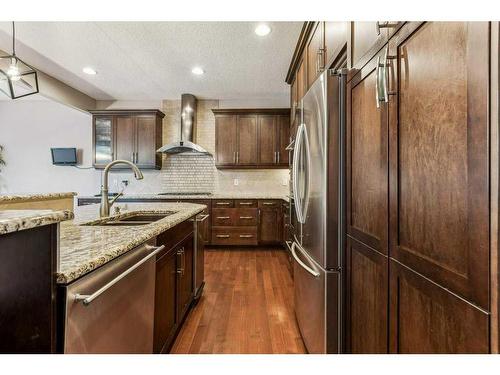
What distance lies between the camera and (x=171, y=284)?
1.57 meters

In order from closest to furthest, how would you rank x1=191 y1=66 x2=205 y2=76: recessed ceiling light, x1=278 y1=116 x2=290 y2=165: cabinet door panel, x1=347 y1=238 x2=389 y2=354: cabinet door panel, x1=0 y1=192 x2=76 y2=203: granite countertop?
x1=347 y1=238 x2=389 y2=354: cabinet door panel, x1=0 y1=192 x2=76 y2=203: granite countertop, x1=191 y1=66 x2=205 y2=76: recessed ceiling light, x1=278 y1=116 x2=290 y2=165: cabinet door panel

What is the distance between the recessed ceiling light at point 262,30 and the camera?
8.32ft

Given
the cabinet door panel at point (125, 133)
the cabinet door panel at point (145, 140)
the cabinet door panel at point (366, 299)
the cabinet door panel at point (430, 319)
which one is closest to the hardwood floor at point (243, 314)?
the cabinet door panel at point (366, 299)

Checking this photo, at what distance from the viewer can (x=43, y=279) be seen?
0.67 metres

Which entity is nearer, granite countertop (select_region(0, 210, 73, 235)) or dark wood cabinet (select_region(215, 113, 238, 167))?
granite countertop (select_region(0, 210, 73, 235))

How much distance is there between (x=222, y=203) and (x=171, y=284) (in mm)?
2571

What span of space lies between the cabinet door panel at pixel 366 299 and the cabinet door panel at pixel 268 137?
10.3 feet

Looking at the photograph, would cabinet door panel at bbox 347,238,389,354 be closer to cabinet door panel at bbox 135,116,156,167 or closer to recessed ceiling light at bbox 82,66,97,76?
cabinet door panel at bbox 135,116,156,167

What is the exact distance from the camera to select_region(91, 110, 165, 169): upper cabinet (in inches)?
172

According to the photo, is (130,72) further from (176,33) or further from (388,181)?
(388,181)

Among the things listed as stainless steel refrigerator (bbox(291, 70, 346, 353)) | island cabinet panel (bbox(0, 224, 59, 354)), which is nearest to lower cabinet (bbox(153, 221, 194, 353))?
island cabinet panel (bbox(0, 224, 59, 354))

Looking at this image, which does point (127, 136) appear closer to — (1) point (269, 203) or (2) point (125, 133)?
(2) point (125, 133)

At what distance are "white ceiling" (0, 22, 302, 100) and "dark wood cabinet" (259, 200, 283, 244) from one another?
6.45 ft

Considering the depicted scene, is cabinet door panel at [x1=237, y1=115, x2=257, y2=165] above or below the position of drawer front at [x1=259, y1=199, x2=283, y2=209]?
above
